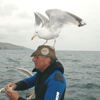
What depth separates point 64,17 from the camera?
3695 millimetres

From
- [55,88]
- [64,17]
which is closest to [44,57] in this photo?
[55,88]

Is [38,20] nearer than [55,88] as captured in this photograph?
No

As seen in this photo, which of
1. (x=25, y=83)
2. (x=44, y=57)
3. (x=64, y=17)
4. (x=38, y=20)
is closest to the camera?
(x=44, y=57)

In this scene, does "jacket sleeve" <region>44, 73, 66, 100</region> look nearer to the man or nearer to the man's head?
the man

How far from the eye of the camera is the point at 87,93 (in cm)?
833

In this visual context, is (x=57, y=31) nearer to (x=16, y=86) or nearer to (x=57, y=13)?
(x=57, y=13)

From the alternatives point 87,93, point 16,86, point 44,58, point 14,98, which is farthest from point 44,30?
point 87,93

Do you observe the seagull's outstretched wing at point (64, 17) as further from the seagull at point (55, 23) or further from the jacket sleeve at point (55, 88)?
the jacket sleeve at point (55, 88)

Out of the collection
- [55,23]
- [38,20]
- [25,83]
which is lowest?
[25,83]

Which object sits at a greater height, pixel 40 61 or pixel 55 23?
pixel 55 23

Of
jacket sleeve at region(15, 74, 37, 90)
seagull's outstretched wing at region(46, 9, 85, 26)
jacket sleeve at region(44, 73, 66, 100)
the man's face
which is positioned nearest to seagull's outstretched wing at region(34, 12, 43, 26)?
seagull's outstretched wing at region(46, 9, 85, 26)

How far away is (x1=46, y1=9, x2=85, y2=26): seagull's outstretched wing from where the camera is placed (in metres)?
3.44

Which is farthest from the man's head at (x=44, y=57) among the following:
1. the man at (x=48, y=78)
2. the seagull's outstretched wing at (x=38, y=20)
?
the seagull's outstretched wing at (x=38, y=20)

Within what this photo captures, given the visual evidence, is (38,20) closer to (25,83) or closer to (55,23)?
(55,23)
